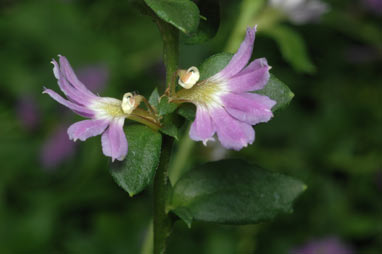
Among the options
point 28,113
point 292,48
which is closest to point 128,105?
point 292,48

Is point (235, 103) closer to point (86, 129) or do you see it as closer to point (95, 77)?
point (86, 129)

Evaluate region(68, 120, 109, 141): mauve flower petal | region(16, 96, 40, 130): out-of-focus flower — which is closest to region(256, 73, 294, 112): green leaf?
region(68, 120, 109, 141): mauve flower petal

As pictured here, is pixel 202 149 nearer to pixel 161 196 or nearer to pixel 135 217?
pixel 135 217

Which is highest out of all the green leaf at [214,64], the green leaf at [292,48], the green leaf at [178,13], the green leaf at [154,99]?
the green leaf at [178,13]

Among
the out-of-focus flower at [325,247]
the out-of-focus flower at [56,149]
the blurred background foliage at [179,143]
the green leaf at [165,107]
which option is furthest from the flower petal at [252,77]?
the out-of-focus flower at [56,149]

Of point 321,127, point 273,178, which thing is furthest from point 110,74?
point 273,178

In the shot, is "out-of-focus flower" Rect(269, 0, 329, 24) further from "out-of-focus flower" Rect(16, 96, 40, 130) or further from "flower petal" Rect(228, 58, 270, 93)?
"out-of-focus flower" Rect(16, 96, 40, 130)

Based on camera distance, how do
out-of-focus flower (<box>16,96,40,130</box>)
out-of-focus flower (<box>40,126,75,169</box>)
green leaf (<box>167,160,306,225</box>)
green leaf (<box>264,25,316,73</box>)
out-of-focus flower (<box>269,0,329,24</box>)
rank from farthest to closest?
out-of-focus flower (<box>16,96,40,130</box>) < out-of-focus flower (<box>40,126,75,169</box>) < out-of-focus flower (<box>269,0,329,24</box>) < green leaf (<box>264,25,316,73</box>) < green leaf (<box>167,160,306,225</box>)

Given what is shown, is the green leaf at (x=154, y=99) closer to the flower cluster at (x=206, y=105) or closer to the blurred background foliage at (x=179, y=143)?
the flower cluster at (x=206, y=105)
